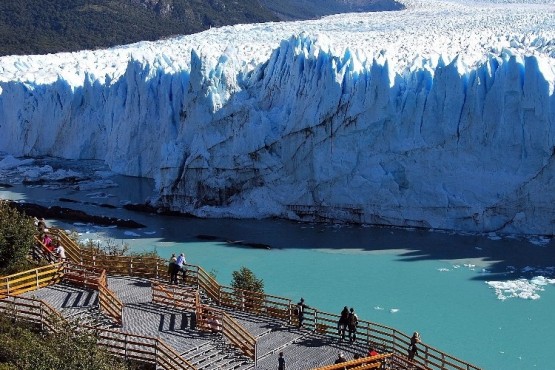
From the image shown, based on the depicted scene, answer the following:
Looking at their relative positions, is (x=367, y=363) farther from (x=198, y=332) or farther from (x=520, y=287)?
(x=520, y=287)

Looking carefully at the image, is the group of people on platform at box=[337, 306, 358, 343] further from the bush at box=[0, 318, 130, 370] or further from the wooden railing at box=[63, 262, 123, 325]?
the bush at box=[0, 318, 130, 370]

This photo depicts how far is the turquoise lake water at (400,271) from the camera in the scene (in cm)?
1216

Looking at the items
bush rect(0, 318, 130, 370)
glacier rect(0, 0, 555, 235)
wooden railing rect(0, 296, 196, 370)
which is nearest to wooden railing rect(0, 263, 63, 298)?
wooden railing rect(0, 296, 196, 370)

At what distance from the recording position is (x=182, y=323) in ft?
30.8

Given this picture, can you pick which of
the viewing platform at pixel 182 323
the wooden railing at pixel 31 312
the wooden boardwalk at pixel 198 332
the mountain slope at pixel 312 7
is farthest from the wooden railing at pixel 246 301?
the mountain slope at pixel 312 7

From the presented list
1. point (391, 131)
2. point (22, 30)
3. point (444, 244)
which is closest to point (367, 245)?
point (444, 244)

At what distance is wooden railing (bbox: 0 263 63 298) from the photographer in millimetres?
9531

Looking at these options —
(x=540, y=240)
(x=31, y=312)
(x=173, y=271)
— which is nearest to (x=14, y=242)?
(x=31, y=312)

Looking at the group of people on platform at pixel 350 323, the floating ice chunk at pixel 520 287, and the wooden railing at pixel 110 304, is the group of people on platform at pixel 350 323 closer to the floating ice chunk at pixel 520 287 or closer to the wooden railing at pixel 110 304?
the wooden railing at pixel 110 304

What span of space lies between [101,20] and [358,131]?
4297cm

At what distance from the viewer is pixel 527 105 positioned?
58.3ft

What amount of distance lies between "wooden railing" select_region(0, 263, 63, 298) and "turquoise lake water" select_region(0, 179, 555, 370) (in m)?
4.87

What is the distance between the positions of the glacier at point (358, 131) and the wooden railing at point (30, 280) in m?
10.2

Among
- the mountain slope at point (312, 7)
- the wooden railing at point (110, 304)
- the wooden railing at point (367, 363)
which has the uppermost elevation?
the mountain slope at point (312, 7)
